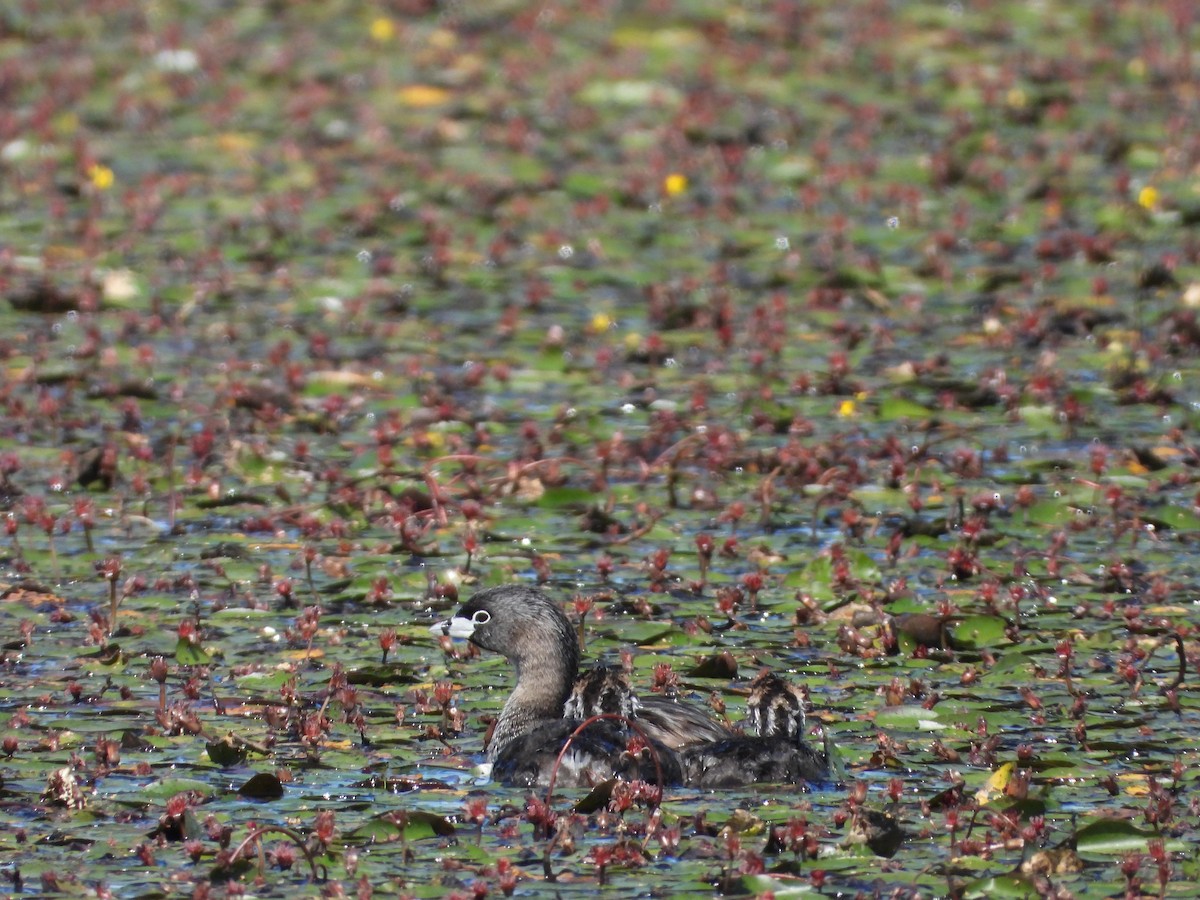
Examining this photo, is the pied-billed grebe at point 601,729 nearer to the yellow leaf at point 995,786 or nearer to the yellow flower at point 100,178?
the yellow leaf at point 995,786

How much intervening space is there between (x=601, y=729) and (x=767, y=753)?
593mm

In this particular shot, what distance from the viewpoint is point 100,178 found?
17.7 m

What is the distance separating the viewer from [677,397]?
13.2 meters

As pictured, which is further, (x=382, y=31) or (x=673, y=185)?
(x=382, y=31)

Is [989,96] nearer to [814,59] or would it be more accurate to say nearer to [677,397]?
[814,59]

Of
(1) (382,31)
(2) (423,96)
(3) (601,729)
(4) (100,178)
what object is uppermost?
(1) (382,31)

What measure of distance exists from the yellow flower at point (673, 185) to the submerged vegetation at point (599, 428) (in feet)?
0.23

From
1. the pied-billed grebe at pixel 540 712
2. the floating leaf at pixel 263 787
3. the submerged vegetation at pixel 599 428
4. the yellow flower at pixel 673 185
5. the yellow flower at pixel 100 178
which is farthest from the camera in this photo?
the yellow flower at pixel 100 178

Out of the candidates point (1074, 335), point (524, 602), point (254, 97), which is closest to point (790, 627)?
point (524, 602)

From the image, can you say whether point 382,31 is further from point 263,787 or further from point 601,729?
point 263,787

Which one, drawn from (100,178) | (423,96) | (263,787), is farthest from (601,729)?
(423,96)

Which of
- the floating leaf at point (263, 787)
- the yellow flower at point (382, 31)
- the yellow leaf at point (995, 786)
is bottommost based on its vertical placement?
the floating leaf at point (263, 787)

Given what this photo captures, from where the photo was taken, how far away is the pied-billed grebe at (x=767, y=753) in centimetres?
749

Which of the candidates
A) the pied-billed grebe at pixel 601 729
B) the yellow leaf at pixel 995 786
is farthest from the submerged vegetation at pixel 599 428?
the pied-billed grebe at pixel 601 729
